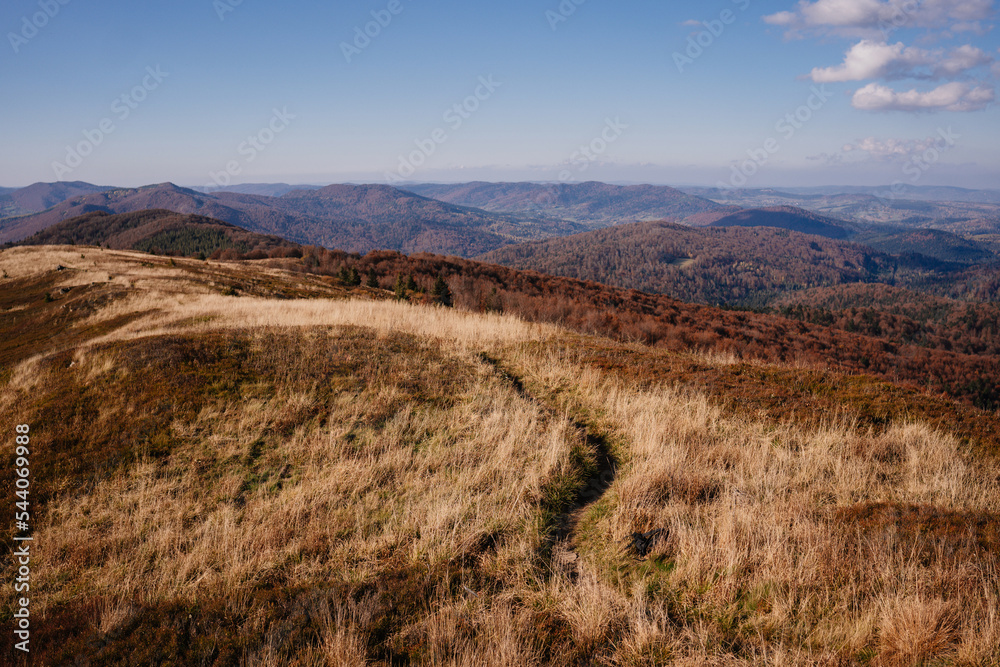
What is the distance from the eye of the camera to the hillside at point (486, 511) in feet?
12.3

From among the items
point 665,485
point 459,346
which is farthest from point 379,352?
point 665,485

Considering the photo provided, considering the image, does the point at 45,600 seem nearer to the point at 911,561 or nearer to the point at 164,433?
the point at 164,433

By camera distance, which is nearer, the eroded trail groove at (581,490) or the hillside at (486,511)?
the hillside at (486,511)

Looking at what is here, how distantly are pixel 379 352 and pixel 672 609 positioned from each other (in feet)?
28.5

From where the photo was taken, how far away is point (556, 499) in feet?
19.7

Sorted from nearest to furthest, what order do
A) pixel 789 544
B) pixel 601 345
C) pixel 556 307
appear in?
pixel 789 544 < pixel 601 345 < pixel 556 307

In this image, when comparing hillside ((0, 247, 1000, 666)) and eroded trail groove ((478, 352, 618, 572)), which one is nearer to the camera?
hillside ((0, 247, 1000, 666))

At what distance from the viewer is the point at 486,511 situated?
18.2ft

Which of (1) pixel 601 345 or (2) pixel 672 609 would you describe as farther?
(1) pixel 601 345

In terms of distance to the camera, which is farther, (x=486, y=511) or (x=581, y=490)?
(x=581, y=490)

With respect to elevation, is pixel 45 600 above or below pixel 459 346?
below

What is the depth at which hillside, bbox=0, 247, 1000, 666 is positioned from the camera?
3748mm

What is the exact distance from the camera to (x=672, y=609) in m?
4.20

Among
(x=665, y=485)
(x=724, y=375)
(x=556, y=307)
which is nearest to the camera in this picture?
(x=665, y=485)
